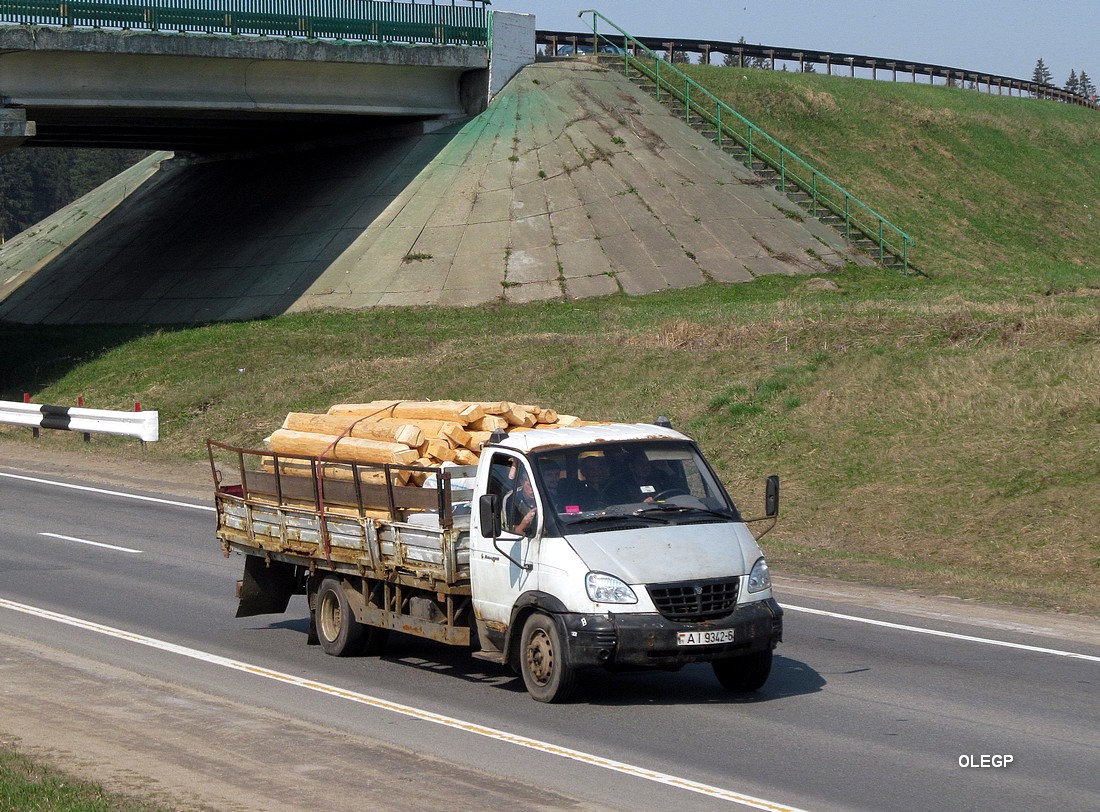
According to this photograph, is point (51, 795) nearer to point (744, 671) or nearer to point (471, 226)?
point (744, 671)

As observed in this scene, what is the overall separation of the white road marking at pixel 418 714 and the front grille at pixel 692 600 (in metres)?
1.30

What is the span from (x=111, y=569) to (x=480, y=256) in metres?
22.5

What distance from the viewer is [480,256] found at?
38.0 meters

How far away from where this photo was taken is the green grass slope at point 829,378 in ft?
57.4

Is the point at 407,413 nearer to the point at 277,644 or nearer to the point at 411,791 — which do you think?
the point at 277,644

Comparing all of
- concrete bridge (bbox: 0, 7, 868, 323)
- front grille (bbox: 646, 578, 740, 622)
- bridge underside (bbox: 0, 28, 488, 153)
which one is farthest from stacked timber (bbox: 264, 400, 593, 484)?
concrete bridge (bbox: 0, 7, 868, 323)

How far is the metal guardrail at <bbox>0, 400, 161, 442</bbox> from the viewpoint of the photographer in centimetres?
2933

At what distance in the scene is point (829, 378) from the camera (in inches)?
900

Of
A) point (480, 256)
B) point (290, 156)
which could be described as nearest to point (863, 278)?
point (480, 256)

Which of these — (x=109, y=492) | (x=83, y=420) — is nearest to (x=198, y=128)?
(x=83, y=420)

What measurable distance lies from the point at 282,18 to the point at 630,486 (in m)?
29.0

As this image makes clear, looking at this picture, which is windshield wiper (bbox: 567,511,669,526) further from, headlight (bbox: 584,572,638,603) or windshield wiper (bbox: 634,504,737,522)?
headlight (bbox: 584,572,638,603)

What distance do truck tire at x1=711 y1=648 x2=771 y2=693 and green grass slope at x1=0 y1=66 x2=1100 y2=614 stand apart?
5.20 m

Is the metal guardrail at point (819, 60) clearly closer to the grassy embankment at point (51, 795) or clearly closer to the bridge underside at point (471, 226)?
the bridge underside at point (471, 226)
